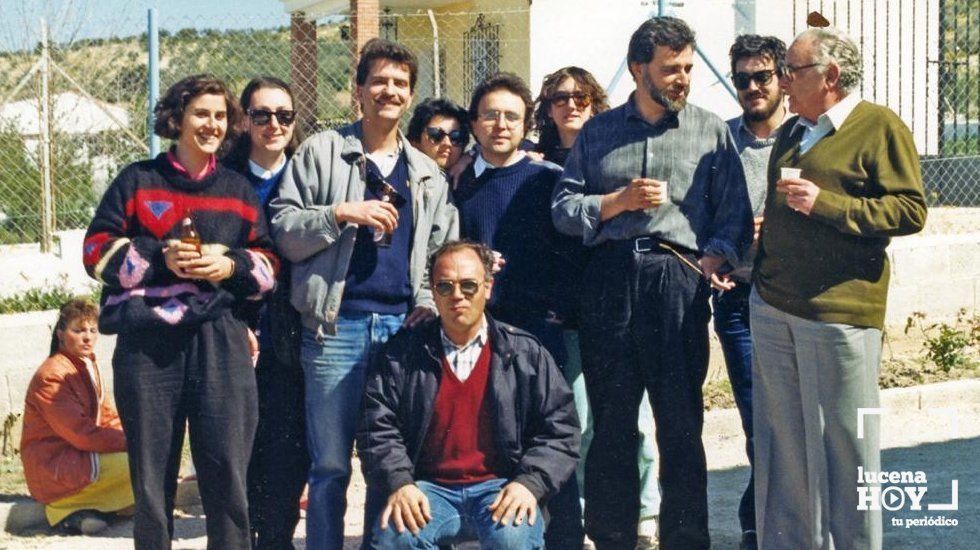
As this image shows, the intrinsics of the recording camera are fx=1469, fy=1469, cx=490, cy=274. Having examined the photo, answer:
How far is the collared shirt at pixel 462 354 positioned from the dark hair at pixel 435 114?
118 cm

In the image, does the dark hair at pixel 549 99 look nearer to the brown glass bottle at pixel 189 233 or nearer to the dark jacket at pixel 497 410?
the dark jacket at pixel 497 410

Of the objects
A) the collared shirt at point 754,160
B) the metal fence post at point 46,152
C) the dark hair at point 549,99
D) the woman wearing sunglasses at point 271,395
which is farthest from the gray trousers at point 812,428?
the metal fence post at point 46,152

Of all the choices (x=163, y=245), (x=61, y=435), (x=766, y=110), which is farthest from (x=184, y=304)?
(x=766, y=110)

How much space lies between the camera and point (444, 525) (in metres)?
4.79

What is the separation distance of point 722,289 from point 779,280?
0.33 metres

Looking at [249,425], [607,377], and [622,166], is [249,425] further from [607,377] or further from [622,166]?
[622,166]

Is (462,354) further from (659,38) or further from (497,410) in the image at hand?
(659,38)

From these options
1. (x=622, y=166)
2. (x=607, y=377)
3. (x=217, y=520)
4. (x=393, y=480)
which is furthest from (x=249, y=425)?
(x=622, y=166)

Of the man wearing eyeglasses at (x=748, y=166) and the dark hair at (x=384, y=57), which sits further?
the man wearing eyeglasses at (x=748, y=166)

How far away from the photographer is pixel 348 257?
203 inches

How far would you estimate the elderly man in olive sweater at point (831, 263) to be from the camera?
15.6ft

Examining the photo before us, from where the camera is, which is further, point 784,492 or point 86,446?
point 86,446

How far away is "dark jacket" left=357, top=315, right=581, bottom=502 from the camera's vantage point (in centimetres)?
490

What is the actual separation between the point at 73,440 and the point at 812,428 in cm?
320
